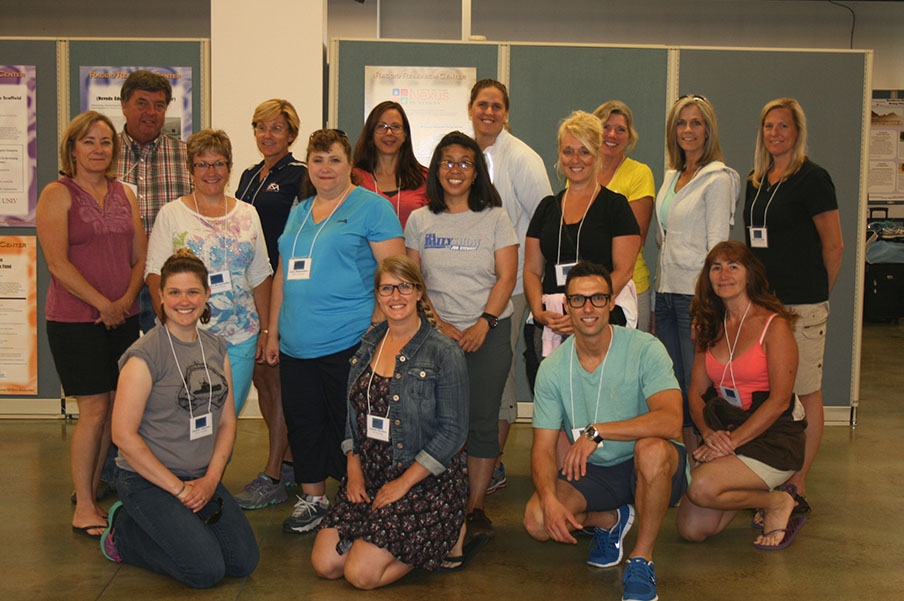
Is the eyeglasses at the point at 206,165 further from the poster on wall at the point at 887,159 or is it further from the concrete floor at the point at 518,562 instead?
the poster on wall at the point at 887,159

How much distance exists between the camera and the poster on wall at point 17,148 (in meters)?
5.00

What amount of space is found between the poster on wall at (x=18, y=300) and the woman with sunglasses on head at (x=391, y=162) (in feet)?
8.30

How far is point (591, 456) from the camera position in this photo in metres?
3.00

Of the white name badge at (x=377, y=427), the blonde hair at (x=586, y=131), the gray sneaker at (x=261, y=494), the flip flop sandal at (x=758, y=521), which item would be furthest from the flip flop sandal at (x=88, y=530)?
the flip flop sandal at (x=758, y=521)

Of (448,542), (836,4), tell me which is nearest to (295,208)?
(448,542)

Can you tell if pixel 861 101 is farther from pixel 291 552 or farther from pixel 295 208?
pixel 291 552

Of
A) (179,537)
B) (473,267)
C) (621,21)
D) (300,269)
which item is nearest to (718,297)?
(473,267)

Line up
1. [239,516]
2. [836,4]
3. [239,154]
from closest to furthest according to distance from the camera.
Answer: [239,516], [239,154], [836,4]

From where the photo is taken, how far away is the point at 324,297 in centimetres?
315

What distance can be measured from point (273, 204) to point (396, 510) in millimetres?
1547

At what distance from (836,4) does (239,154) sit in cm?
865

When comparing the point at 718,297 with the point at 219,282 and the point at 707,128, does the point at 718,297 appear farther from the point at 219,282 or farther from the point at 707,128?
the point at 219,282

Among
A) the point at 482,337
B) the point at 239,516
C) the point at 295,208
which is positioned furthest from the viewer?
the point at 295,208

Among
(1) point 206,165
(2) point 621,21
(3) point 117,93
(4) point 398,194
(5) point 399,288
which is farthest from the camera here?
(2) point 621,21
